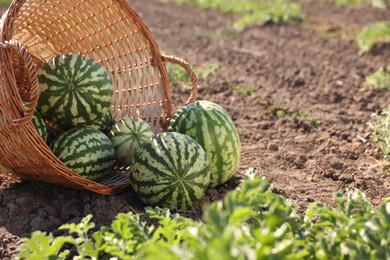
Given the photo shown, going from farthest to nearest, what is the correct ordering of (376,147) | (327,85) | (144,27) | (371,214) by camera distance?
(327,85)
(376,147)
(144,27)
(371,214)

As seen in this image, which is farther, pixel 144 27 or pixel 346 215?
pixel 144 27

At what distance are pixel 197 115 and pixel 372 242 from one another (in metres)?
1.86

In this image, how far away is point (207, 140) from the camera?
4.03 meters

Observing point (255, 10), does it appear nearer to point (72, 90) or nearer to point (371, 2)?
point (371, 2)

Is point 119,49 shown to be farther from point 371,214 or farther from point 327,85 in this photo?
point 327,85

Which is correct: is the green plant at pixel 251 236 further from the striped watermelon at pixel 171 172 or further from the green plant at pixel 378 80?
the green plant at pixel 378 80

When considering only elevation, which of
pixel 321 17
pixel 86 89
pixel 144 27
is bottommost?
pixel 321 17

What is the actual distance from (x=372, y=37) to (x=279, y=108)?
11.6 ft

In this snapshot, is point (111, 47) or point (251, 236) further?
point (111, 47)

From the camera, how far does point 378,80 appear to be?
23.1ft

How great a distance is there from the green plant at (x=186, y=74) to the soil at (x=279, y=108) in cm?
11

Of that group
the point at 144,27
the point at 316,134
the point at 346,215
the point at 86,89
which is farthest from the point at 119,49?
the point at 346,215

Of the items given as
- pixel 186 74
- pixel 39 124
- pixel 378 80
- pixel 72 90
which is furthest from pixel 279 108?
pixel 39 124

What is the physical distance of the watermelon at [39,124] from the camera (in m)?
3.94
